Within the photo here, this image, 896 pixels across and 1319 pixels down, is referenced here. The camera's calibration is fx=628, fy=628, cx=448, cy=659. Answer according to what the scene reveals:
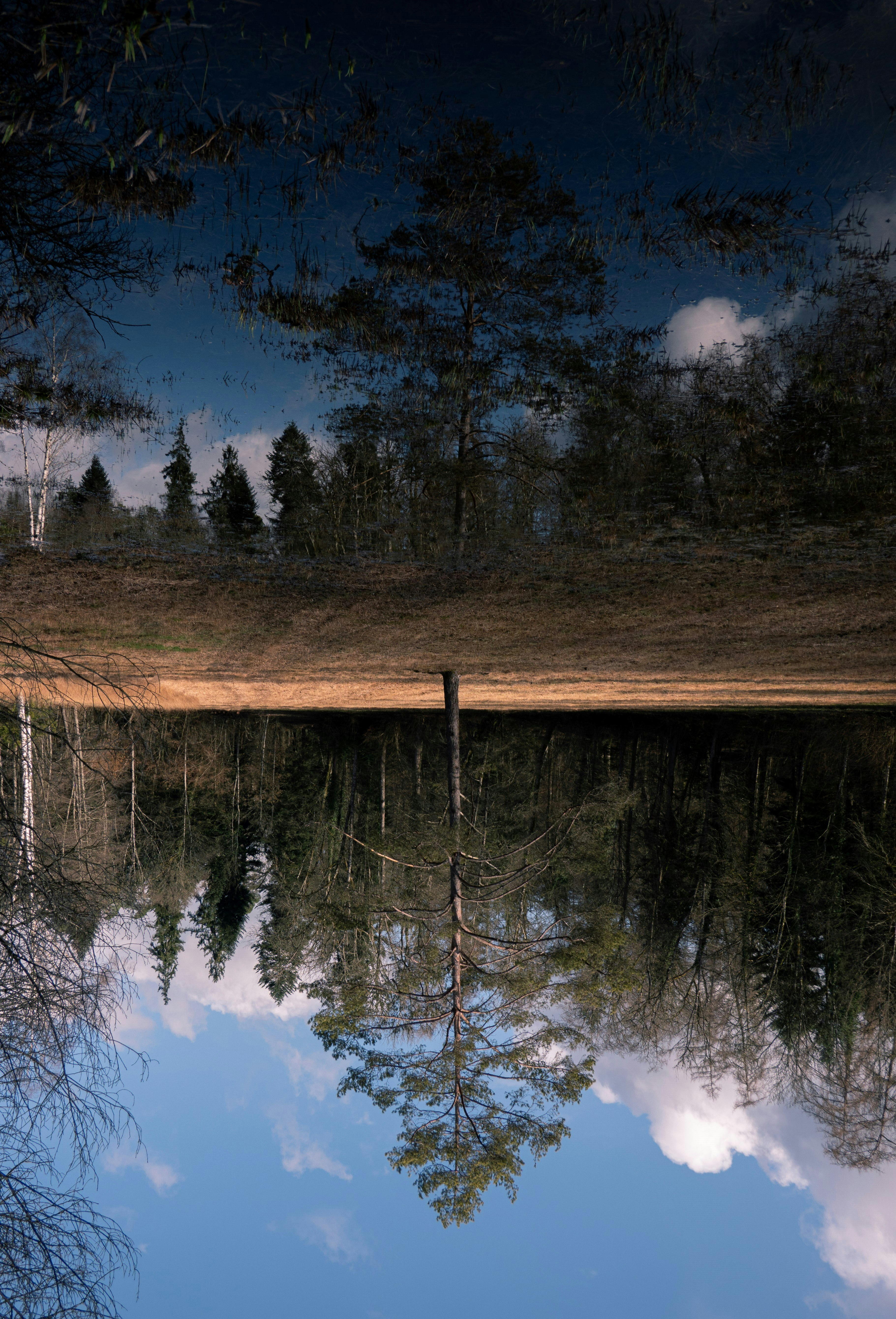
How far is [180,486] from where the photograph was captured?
1205 cm

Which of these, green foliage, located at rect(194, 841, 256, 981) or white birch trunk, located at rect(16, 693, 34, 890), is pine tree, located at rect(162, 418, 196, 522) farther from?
green foliage, located at rect(194, 841, 256, 981)

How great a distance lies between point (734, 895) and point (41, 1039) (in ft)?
43.4

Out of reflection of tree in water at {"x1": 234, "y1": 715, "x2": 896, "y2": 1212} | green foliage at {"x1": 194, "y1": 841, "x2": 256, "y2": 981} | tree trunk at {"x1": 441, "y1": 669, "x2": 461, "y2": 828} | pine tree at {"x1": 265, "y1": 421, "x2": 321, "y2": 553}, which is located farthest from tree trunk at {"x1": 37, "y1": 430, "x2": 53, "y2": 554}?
green foliage at {"x1": 194, "y1": 841, "x2": 256, "y2": 981}

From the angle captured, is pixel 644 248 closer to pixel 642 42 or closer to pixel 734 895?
pixel 642 42

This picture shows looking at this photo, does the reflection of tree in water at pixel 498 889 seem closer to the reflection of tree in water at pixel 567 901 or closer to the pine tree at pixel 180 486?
the reflection of tree in water at pixel 567 901

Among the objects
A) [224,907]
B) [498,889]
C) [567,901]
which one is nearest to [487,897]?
[498,889]

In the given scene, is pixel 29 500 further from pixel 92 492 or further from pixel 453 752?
pixel 453 752

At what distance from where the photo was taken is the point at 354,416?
508 inches

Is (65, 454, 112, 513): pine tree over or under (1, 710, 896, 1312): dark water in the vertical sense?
over

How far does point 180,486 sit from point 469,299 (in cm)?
659

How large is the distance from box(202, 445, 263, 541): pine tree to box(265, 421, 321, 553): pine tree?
47cm

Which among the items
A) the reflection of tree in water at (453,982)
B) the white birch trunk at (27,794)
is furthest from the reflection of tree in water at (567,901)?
the white birch trunk at (27,794)

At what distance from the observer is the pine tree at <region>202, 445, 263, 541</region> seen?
485 inches

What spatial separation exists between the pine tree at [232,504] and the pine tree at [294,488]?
1.54 ft
